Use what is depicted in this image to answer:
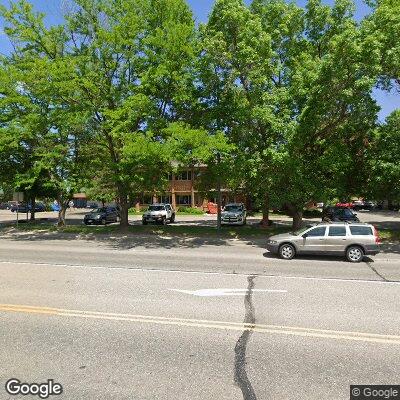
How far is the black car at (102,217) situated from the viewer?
1293 inches

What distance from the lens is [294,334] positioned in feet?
19.6

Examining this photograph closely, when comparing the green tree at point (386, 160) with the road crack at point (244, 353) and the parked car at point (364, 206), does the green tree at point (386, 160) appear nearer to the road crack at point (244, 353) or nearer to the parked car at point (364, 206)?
the road crack at point (244, 353)

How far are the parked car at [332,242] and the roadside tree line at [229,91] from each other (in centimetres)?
463

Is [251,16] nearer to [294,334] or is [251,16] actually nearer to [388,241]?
[388,241]

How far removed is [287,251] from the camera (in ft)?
47.8

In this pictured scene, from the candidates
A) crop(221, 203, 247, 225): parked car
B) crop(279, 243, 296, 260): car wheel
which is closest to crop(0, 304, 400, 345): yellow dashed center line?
crop(279, 243, 296, 260): car wheel

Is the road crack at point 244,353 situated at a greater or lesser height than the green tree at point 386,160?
lesser

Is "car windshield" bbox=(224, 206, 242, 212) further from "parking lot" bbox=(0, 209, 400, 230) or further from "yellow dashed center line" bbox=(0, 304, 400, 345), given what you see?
"yellow dashed center line" bbox=(0, 304, 400, 345)

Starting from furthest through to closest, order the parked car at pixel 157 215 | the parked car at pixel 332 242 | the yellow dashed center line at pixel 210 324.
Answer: the parked car at pixel 157 215
the parked car at pixel 332 242
the yellow dashed center line at pixel 210 324

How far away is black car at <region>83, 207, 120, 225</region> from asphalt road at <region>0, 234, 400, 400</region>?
21.5 metres

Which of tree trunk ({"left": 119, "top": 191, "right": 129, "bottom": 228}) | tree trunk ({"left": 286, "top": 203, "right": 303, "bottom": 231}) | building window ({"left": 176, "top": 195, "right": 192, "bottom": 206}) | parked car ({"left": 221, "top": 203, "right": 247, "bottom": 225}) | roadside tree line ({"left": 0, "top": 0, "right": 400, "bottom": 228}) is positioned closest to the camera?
roadside tree line ({"left": 0, "top": 0, "right": 400, "bottom": 228})

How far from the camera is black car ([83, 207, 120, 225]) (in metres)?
32.8

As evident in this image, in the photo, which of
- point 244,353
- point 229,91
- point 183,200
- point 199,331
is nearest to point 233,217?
point 229,91

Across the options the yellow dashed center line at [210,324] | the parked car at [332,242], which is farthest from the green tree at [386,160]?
the yellow dashed center line at [210,324]
